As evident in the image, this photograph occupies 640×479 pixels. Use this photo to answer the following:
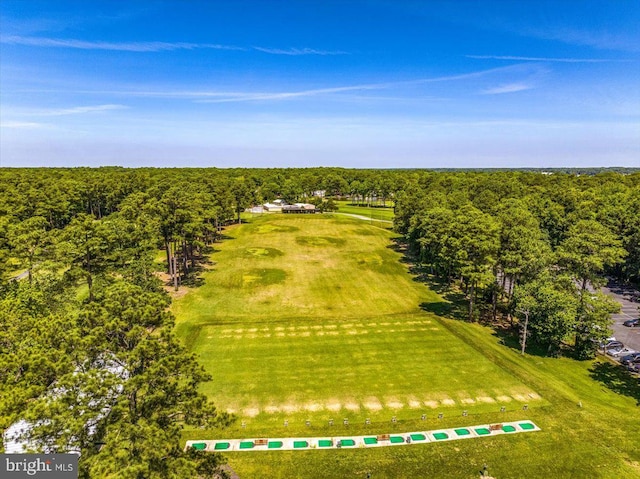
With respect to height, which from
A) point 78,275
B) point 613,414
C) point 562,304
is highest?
point 78,275

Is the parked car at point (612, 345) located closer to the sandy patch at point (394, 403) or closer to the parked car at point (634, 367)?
the parked car at point (634, 367)

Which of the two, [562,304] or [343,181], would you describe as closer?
[562,304]

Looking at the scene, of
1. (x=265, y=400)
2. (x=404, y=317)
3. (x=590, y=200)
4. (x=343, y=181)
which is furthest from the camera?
(x=343, y=181)

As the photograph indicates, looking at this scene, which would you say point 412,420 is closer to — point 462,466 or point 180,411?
point 462,466

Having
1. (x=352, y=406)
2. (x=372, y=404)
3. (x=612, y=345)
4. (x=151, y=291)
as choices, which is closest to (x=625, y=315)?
(x=612, y=345)

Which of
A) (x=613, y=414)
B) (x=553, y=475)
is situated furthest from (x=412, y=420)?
(x=613, y=414)

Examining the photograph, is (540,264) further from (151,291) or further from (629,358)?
(151,291)

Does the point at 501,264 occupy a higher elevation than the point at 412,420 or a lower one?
higher

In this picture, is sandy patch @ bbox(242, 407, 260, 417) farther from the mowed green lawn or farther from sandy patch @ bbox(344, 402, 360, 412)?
sandy patch @ bbox(344, 402, 360, 412)

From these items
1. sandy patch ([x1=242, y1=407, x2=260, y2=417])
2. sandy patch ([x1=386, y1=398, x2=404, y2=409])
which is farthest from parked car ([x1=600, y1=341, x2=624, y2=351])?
sandy patch ([x1=242, y1=407, x2=260, y2=417])
